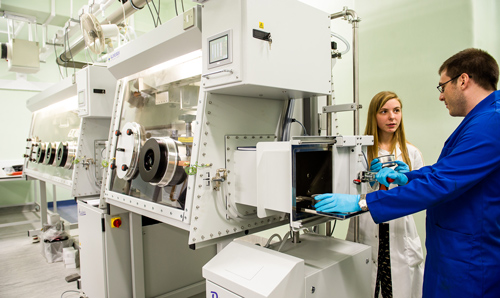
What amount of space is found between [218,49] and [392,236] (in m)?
1.40

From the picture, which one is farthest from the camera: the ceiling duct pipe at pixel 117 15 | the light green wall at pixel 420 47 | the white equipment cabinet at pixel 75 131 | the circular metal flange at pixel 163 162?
the white equipment cabinet at pixel 75 131

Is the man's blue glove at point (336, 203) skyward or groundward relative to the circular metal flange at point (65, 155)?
groundward

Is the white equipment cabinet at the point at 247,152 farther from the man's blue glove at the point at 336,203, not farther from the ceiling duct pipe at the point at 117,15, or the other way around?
the ceiling duct pipe at the point at 117,15

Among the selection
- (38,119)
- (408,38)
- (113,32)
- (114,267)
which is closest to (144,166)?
(114,267)

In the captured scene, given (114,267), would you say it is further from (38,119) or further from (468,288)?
(38,119)

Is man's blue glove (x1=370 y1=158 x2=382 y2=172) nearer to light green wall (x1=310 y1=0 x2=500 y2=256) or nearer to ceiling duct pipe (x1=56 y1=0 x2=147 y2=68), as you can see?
light green wall (x1=310 y1=0 x2=500 y2=256)

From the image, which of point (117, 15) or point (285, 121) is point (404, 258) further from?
point (117, 15)

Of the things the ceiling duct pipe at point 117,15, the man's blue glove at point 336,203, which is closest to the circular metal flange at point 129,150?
the ceiling duct pipe at point 117,15

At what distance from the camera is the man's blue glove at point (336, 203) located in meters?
1.25

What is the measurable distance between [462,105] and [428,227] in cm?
54

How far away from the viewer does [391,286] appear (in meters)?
1.82

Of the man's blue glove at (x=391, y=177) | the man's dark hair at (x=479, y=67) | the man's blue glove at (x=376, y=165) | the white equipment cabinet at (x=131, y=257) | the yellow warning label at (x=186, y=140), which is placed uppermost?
the man's dark hair at (x=479, y=67)

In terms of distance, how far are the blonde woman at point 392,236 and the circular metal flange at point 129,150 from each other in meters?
1.37

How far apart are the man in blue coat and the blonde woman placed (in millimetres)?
451
